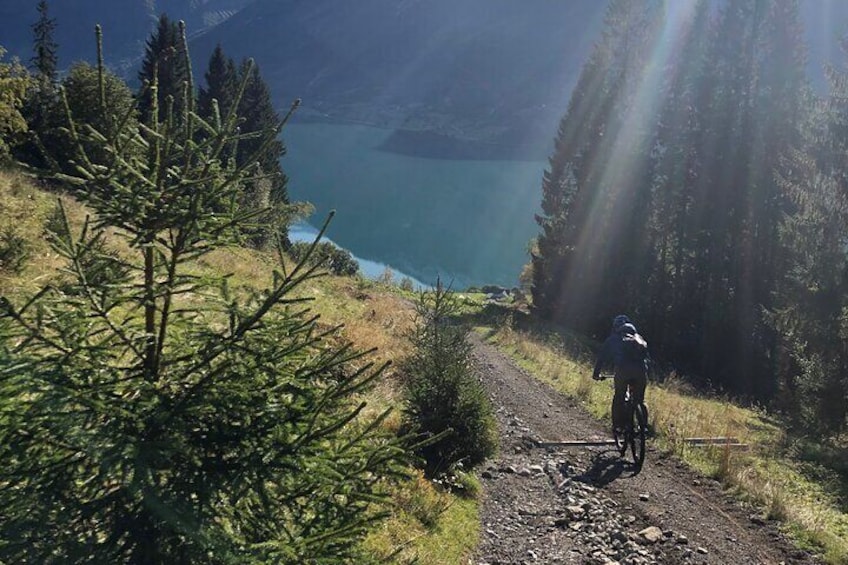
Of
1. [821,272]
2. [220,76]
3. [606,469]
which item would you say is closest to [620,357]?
[606,469]

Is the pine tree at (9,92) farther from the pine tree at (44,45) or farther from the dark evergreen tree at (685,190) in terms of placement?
the pine tree at (44,45)

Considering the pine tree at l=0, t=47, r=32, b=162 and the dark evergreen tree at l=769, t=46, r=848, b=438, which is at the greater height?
the pine tree at l=0, t=47, r=32, b=162

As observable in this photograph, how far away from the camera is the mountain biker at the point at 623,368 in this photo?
9445 millimetres

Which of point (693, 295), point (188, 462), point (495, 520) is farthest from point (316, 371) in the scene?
point (693, 295)

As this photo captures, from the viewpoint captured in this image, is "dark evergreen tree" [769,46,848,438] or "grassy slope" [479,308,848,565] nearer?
"grassy slope" [479,308,848,565]

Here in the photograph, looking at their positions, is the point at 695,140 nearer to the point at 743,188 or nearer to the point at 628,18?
the point at 743,188

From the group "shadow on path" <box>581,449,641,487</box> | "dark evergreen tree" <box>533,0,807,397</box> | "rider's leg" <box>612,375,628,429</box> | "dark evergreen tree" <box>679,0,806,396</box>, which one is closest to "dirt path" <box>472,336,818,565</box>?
"shadow on path" <box>581,449,641,487</box>

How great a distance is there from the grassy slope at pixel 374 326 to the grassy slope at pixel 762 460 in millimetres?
4064

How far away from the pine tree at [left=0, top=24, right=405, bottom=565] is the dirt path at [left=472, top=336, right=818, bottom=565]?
13.7ft

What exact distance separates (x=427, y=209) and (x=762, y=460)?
304 feet

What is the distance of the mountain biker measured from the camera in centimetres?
945

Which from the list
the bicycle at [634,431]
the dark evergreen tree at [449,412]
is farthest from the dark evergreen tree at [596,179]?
the dark evergreen tree at [449,412]

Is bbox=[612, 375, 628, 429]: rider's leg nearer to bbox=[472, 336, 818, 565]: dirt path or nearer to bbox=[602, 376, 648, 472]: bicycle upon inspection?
bbox=[602, 376, 648, 472]: bicycle

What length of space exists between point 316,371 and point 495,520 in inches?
204
